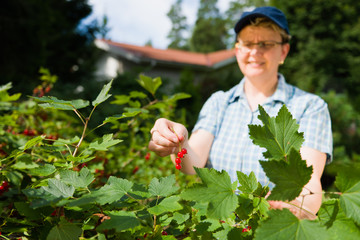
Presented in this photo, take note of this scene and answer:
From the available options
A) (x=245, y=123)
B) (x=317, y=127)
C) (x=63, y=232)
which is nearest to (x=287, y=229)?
(x=63, y=232)

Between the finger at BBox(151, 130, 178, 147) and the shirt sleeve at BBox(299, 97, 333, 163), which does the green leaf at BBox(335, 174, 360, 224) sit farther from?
the shirt sleeve at BBox(299, 97, 333, 163)

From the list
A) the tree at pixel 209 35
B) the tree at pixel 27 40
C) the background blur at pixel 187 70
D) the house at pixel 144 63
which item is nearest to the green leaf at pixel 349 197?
the background blur at pixel 187 70

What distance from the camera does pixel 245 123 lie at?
2.05 meters

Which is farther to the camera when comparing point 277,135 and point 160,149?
point 160,149

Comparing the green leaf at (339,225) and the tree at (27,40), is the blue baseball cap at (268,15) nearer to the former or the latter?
the green leaf at (339,225)

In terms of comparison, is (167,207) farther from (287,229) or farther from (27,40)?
(27,40)

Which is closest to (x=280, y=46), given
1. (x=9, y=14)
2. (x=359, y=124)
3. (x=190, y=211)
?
(x=190, y=211)

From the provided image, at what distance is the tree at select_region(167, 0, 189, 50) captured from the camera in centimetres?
5072

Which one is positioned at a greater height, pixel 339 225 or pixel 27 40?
pixel 339 225

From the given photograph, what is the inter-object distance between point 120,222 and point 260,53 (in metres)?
1.72

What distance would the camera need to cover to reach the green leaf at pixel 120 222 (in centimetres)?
55

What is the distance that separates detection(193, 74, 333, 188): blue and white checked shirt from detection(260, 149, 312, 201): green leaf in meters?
1.23

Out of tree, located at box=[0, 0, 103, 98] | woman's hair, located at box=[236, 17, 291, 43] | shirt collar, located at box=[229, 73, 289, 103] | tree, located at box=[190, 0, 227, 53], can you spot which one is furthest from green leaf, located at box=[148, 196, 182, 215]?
tree, located at box=[190, 0, 227, 53]

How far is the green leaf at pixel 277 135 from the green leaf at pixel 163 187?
222 mm
